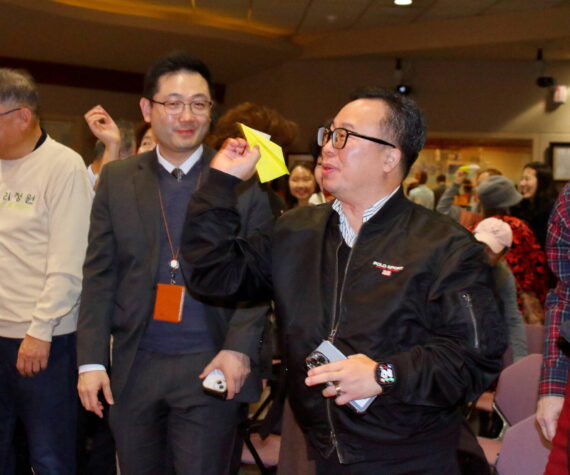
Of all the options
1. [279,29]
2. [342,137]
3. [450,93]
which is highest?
[279,29]

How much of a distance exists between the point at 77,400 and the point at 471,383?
1703mm

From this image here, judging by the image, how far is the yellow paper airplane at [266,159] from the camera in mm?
1710

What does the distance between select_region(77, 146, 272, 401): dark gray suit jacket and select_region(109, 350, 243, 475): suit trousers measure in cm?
6

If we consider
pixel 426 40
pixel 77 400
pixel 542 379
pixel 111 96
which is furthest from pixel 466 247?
pixel 111 96

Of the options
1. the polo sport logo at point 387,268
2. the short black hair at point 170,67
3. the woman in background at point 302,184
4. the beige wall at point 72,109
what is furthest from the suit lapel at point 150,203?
the beige wall at point 72,109

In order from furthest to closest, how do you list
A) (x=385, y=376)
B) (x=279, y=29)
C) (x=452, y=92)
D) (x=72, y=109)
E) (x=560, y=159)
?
(x=72, y=109), (x=452, y=92), (x=560, y=159), (x=279, y=29), (x=385, y=376)

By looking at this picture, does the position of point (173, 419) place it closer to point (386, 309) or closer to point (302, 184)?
point (386, 309)

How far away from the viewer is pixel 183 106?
7.07 ft

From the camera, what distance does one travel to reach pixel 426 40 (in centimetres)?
888

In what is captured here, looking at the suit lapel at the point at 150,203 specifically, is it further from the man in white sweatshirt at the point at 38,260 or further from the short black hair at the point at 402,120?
the short black hair at the point at 402,120

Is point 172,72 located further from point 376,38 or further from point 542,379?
point 376,38

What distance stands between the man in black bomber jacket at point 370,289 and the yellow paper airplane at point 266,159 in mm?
48

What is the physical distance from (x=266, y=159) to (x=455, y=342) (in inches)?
25.0

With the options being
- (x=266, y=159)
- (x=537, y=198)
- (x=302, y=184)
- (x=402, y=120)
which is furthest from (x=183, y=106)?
(x=537, y=198)
